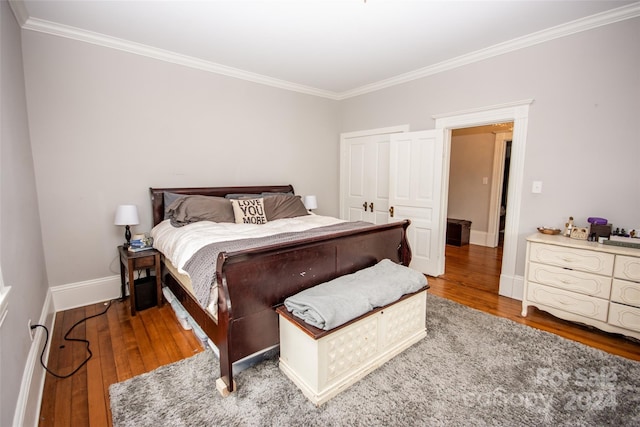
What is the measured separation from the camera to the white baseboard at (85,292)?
284 cm

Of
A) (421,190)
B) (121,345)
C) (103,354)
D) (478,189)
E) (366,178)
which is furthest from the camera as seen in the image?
(478,189)

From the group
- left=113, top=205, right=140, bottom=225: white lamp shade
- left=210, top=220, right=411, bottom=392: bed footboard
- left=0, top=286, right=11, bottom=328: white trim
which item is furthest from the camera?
left=113, top=205, right=140, bottom=225: white lamp shade

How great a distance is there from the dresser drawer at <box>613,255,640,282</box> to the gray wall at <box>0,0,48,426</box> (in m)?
3.76

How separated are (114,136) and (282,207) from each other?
1.91 m

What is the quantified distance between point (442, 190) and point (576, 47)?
1778 millimetres

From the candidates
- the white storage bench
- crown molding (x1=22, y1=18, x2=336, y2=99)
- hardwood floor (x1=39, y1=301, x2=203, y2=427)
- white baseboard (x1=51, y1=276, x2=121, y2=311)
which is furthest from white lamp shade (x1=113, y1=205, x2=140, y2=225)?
the white storage bench

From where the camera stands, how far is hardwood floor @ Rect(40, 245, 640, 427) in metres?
1.70

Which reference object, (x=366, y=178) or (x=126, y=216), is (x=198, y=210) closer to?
(x=126, y=216)

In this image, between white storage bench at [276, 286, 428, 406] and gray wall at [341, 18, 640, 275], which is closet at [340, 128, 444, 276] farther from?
white storage bench at [276, 286, 428, 406]

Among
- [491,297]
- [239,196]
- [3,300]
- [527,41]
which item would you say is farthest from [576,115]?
[3,300]

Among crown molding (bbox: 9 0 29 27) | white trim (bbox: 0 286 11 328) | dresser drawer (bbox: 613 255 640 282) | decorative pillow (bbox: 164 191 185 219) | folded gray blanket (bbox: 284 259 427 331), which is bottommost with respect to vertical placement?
folded gray blanket (bbox: 284 259 427 331)

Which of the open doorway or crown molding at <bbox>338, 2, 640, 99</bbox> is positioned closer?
crown molding at <bbox>338, 2, 640, 99</bbox>

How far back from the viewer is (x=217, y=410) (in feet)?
5.38

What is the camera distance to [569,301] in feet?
8.17
